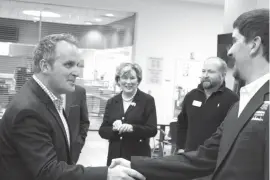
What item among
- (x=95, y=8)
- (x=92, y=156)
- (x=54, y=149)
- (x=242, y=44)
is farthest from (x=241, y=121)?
(x=95, y=8)

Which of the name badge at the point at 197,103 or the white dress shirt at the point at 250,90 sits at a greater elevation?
the white dress shirt at the point at 250,90

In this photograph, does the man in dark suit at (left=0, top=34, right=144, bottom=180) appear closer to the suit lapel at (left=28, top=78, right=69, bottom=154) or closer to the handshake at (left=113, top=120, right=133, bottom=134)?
the suit lapel at (left=28, top=78, right=69, bottom=154)

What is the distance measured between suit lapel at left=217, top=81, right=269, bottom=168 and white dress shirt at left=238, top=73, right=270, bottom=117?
2cm

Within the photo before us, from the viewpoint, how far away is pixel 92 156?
6.95 meters

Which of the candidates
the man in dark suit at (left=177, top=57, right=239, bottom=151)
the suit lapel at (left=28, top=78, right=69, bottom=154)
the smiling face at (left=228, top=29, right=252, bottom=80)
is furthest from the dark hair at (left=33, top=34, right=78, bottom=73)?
Result: the man in dark suit at (left=177, top=57, right=239, bottom=151)

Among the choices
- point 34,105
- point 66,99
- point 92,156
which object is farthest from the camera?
point 92,156

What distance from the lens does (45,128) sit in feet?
5.47

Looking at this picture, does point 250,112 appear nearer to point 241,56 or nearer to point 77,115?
point 241,56

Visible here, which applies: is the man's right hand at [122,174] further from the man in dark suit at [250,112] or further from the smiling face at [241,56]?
the smiling face at [241,56]

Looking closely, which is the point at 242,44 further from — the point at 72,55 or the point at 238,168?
the point at 72,55

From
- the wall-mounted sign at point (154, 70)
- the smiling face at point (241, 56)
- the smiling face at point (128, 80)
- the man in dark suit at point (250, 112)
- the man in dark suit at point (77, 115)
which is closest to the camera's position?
the man in dark suit at point (250, 112)

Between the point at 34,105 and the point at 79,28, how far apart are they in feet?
23.5

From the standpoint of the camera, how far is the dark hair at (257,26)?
4.83ft

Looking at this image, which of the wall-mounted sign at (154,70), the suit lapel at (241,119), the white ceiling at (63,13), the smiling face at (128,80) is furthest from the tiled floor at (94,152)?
the suit lapel at (241,119)
